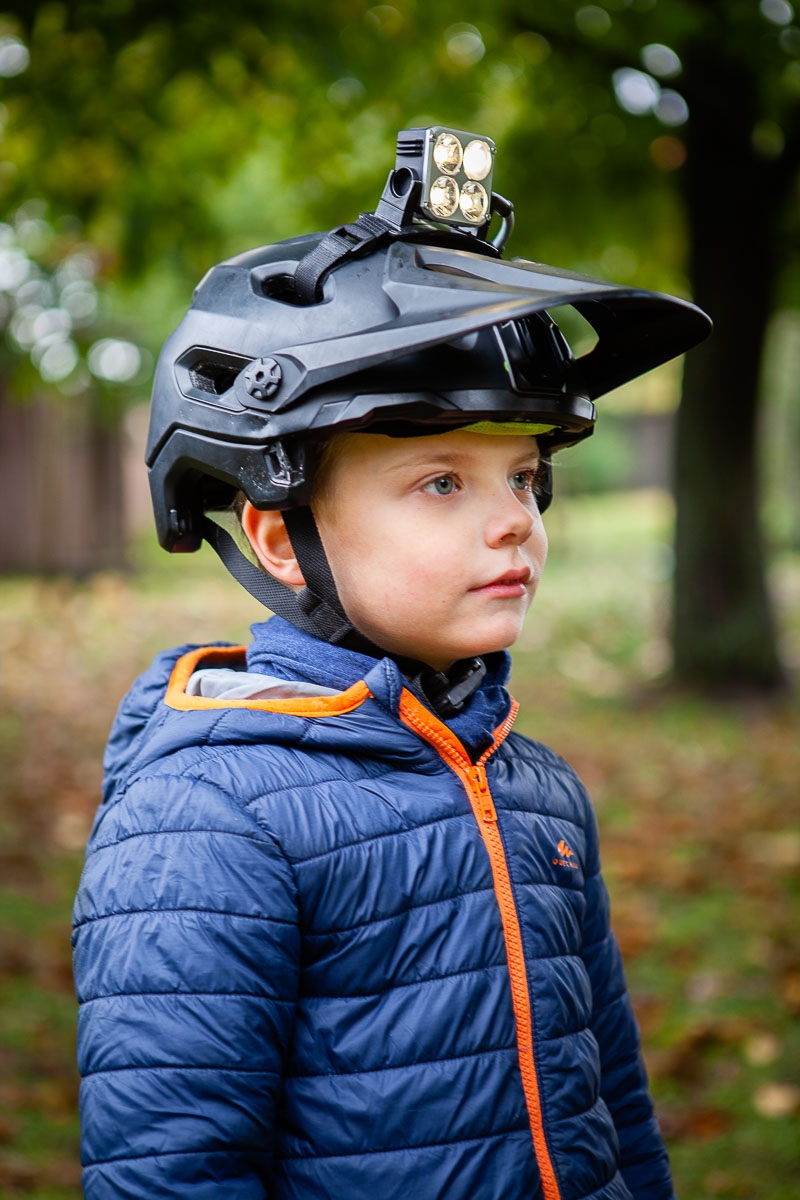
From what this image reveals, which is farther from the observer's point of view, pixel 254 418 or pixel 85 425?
pixel 85 425

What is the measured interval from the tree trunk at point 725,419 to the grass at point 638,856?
1.77 ft

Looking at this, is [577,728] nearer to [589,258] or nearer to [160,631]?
[589,258]

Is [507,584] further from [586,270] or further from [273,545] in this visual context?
[586,270]

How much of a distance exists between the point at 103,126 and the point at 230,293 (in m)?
4.19

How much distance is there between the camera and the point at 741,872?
5.16 metres

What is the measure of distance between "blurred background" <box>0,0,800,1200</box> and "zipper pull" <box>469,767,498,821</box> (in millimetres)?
746

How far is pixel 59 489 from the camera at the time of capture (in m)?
15.7

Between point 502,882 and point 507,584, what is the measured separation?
419mm

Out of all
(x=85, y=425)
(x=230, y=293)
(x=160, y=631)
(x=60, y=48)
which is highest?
(x=60, y=48)

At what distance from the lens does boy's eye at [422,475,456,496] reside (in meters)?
1.59

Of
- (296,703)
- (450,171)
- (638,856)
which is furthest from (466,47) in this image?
(296,703)

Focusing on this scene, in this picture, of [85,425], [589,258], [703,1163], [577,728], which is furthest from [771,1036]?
[85,425]

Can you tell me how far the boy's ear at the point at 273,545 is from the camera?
1752 millimetres

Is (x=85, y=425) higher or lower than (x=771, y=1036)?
higher
